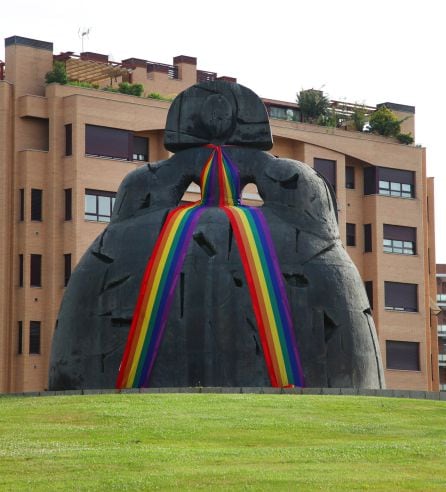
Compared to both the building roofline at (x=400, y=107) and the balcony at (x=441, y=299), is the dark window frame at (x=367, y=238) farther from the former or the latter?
the balcony at (x=441, y=299)

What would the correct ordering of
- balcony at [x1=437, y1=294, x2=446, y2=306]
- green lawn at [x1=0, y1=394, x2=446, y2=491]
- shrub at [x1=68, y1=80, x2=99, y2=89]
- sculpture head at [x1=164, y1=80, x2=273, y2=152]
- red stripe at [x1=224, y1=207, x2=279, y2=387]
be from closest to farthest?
green lawn at [x1=0, y1=394, x2=446, y2=491] → red stripe at [x1=224, y1=207, x2=279, y2=387] → sculpture head at [x1=164, y1=80, x2=273, y2=152] → shrub at [x1=68, y1=80, x2=99, y2=89] → balcony at [x1=437, y1=294, x2=446, y2=306]

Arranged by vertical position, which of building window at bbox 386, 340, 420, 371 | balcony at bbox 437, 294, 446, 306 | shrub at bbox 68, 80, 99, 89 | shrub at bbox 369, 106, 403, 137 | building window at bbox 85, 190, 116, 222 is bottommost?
building window at bbox 386, 340, 420, 371

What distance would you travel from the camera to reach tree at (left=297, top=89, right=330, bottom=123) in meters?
75.6

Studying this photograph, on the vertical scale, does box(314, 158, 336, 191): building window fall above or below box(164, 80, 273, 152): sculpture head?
above

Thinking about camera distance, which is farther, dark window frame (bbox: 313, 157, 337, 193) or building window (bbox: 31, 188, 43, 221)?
dark window frame (bbox: 313, 157, 337, 193)

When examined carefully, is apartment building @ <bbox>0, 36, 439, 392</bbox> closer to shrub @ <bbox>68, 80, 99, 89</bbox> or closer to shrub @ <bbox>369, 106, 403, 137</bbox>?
shrub @ <bbox>68, 80, 99, 89</bbox>

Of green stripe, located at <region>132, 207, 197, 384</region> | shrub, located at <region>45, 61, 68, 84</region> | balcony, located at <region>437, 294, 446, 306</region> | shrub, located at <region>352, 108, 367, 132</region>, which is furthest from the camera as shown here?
balcony, located at <region>437, 294, 446, 306</region>

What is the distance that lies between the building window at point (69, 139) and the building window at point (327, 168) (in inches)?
509

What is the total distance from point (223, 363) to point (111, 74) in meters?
42.4

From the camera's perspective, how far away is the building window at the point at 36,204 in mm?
66812

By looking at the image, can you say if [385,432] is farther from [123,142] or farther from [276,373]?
[123,142]

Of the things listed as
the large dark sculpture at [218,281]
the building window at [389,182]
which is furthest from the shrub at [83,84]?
the large dark sculpture at [218,281]

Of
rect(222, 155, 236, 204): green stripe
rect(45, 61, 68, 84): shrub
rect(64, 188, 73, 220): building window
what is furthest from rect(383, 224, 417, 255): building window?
rect(222, 155, 236, 204): green stripe

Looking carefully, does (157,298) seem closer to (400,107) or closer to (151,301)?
(151,301)
